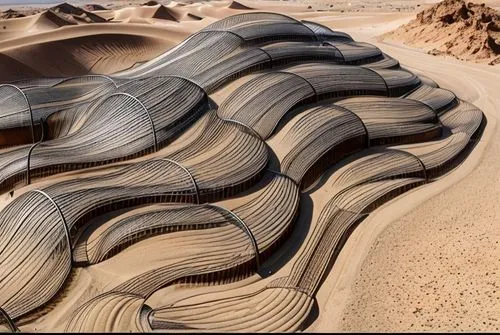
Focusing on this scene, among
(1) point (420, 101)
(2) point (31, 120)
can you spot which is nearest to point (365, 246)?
(1) point (420, 101)

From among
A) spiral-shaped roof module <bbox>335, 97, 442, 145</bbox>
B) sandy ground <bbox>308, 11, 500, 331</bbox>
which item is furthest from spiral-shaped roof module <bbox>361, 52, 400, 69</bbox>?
sandy ground <bbox>308, 11, 500, 331</bbox>

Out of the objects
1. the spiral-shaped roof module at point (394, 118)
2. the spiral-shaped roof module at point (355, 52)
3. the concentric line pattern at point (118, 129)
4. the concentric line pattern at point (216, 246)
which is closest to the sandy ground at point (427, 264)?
the concentric line pattern at point (216, 246)

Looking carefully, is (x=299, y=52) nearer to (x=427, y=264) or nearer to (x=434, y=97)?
(x=434, y=97)

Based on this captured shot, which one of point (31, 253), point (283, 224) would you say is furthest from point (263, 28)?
point (31, 253)

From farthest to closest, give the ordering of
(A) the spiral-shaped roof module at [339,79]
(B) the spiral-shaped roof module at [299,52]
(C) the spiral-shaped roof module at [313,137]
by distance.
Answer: (B) the spiral-shaped roof module at [299,52], (A) the spiral-shaped roof module at [339,79], (C) the spiral-shaped roof module at [313,137]

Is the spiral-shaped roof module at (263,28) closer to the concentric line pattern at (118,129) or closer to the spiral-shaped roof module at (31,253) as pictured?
the concentric line pattern at (118,129)

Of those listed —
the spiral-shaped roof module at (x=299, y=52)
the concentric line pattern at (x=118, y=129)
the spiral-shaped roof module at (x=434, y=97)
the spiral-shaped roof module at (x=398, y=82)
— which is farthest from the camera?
the spiral-shaped roof module at (x=434, y=97)
